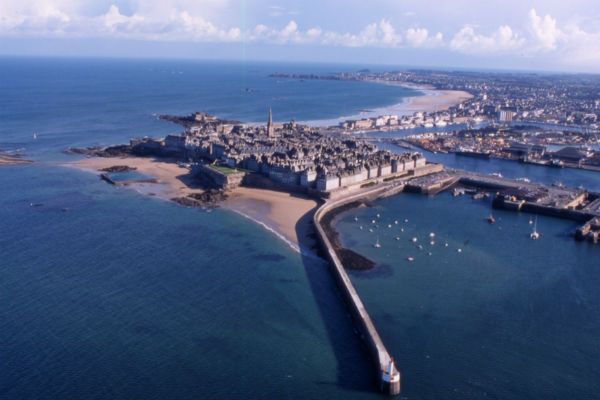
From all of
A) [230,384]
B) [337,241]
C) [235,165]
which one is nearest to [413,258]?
[337,241]

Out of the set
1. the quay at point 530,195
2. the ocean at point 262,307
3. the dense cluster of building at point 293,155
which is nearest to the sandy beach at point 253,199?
the ocean at point 262,307

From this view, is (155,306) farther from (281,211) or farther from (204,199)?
(204,199)

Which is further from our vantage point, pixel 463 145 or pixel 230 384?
pixel 463 145

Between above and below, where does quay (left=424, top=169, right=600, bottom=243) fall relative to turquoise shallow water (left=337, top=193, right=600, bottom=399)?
above

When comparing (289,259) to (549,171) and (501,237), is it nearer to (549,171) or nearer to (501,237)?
(501,237)

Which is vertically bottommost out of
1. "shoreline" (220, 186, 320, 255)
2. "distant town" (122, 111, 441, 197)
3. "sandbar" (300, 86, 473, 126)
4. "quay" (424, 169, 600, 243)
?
"shoreline" (220, 186, 320, 255)

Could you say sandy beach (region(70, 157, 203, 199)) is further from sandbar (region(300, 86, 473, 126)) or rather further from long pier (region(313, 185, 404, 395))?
sandbar (region(300, 86, 473, 126))

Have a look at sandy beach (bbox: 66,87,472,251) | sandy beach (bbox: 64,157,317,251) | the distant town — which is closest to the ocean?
sandy beach (bbox: 64,157,317,251)
